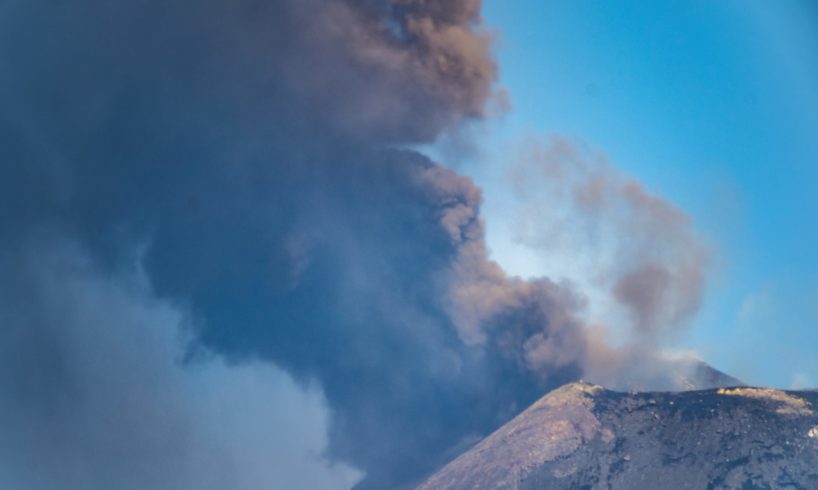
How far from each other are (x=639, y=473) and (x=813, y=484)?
1399 cm

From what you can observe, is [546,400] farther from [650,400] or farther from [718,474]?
[718,474]

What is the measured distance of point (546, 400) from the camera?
243ft

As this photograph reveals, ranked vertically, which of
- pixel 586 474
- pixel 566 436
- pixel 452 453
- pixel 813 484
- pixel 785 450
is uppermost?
pixel 452 453

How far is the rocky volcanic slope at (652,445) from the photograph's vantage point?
188 ft

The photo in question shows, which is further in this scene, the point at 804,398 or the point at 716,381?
the point at 716,381

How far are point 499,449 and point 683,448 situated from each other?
716 inches

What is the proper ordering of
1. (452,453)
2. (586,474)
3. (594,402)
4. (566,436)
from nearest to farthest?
(586,474) < (566,436) < (594,402) < (452,453)

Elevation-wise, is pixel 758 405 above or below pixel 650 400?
below

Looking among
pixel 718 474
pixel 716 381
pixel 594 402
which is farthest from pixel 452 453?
pixel 716 381

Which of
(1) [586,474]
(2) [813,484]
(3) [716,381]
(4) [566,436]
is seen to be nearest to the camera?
(2) [813,484]

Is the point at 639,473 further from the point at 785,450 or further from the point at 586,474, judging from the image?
the point at 785,450

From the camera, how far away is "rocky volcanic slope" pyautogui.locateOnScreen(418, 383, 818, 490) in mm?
57219

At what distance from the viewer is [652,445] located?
63.7 metres

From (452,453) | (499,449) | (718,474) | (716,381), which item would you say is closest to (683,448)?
(718,474)
